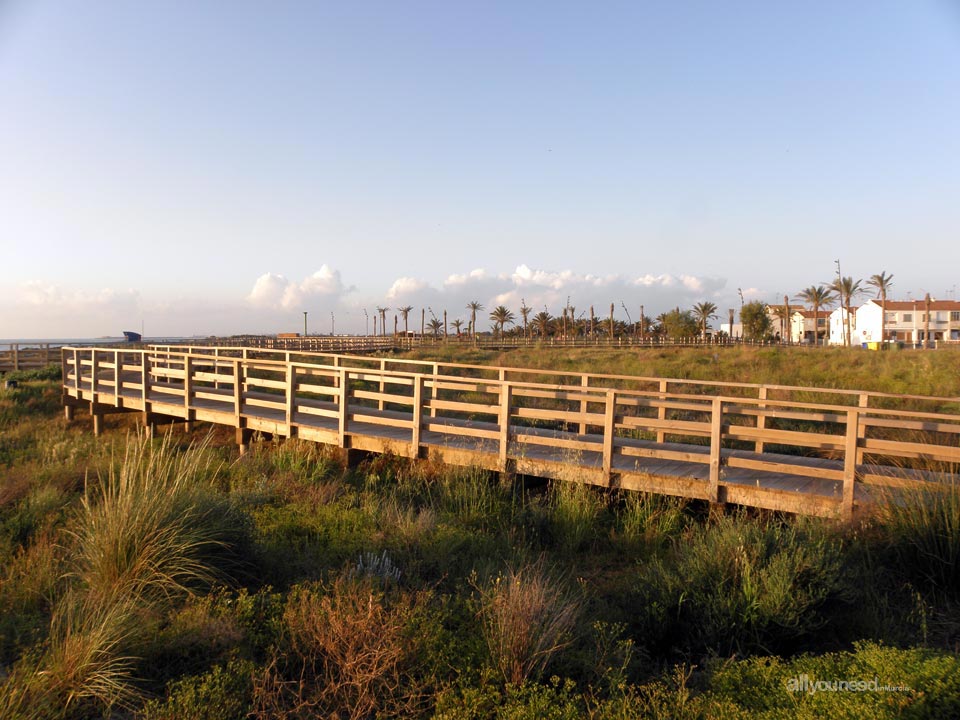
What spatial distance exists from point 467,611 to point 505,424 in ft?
14.7

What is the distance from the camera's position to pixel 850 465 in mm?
6762

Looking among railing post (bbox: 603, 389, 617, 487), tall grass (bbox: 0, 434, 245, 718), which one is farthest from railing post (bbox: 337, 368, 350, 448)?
railing post (bbox: 603, 389, 617, 487)

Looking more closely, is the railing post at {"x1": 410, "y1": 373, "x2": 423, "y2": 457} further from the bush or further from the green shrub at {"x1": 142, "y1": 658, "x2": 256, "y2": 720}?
the green shrub at {"x1": 142, "y1": 658, "x2": 256, "y2": 720}

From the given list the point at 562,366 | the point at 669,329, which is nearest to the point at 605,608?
the point at 562,366

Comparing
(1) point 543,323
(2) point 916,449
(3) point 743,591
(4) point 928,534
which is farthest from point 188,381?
(1) point 543,323

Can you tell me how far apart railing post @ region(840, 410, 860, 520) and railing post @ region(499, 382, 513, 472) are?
4.16m

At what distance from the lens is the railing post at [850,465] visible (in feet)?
22.0

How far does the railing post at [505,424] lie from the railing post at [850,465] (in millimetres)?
4158

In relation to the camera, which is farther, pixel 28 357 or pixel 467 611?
pixel 28 357

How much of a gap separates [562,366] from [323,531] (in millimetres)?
25135

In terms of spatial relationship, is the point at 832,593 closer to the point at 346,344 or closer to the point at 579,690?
the point at 579,690

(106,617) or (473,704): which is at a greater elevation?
(106,617)

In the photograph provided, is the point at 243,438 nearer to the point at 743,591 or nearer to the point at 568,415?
the point at 568,415

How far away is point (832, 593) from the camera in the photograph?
5.07 meters
